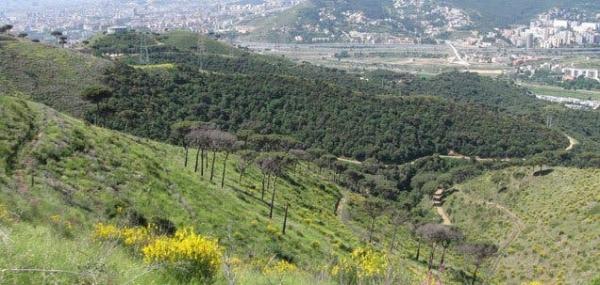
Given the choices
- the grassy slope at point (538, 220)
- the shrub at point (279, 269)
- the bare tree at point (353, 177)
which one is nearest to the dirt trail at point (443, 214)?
the grassy slope at point (538, 220)

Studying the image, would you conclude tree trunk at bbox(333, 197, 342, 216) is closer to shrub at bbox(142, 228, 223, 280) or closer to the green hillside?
the green hillside

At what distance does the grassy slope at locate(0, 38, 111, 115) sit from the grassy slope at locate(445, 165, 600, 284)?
A: 27593 mm

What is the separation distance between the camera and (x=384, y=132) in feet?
185

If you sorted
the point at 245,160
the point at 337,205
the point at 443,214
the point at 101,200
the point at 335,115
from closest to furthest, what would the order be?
the point at 101,200, the point at 245,160, the point at 337,205, the point at 443,214, the point at 335,115

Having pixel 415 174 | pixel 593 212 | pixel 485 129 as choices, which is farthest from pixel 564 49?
pixel 593 212

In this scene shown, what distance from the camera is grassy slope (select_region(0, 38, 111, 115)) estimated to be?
34312 mm

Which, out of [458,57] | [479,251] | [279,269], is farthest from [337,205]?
[458,57]

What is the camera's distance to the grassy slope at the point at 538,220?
73.1 ft

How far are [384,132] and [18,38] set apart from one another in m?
37.3

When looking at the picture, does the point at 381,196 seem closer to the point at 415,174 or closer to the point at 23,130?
the point at 415,174

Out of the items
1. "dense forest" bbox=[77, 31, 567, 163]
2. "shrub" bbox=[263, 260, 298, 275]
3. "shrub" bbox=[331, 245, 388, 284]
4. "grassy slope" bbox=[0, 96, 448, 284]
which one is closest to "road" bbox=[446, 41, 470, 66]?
"dense forest" bbox=[77, 31, 567, 163]

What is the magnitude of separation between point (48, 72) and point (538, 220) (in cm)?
3549

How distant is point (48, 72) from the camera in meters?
38.1

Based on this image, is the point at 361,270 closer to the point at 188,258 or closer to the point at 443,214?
the point at 188,258
